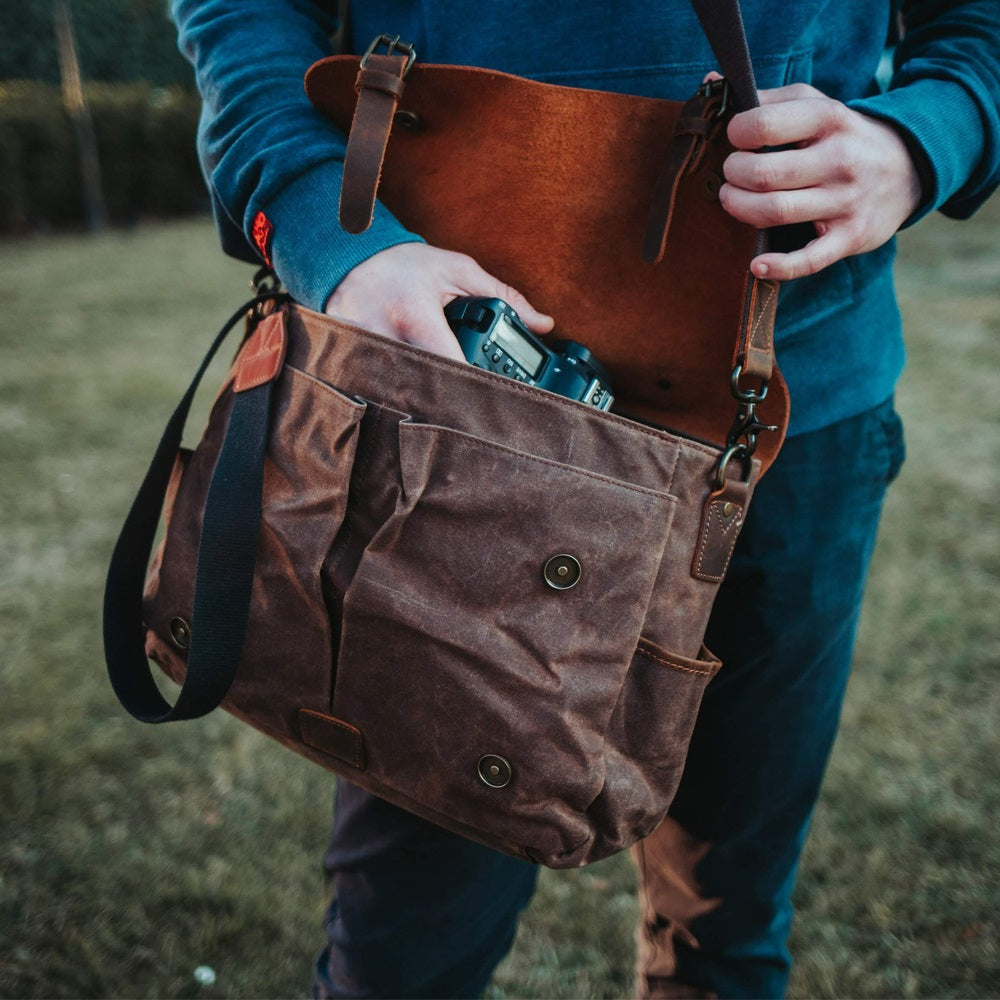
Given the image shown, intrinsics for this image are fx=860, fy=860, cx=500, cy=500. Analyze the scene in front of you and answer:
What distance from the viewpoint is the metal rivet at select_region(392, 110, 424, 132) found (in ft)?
3.18

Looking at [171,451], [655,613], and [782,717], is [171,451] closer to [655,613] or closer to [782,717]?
[655,613]

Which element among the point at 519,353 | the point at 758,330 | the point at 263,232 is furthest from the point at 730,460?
the point at 263,232

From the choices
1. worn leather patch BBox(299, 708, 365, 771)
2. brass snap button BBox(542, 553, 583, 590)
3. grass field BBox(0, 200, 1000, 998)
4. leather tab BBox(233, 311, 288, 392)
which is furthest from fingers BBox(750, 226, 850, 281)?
grass field BBox(0, 200, 1000, 998)

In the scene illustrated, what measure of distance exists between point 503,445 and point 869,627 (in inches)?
94.2

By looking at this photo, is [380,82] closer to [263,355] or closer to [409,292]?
[409,292]

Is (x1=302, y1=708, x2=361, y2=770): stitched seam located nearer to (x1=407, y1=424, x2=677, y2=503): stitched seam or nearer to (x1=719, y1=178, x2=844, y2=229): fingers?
(x1=407, y1=424, x2=677, y2=503): stitched seam

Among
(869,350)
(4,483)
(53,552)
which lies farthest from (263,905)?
(4,483)

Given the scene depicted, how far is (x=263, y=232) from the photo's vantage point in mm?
985

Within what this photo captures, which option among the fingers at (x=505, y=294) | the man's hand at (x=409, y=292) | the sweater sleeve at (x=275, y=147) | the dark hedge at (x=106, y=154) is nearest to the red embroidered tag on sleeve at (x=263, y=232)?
the sweater sleeve at (x=275, y=147)

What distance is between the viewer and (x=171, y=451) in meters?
1.13

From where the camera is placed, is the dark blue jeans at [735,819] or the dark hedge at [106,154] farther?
the dark hedge at [106,154]

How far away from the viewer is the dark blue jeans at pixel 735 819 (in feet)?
3.53

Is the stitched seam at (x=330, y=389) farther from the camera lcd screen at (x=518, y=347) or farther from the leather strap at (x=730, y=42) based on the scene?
the leather strap at (x=730, y=42)

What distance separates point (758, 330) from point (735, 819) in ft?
2.22
